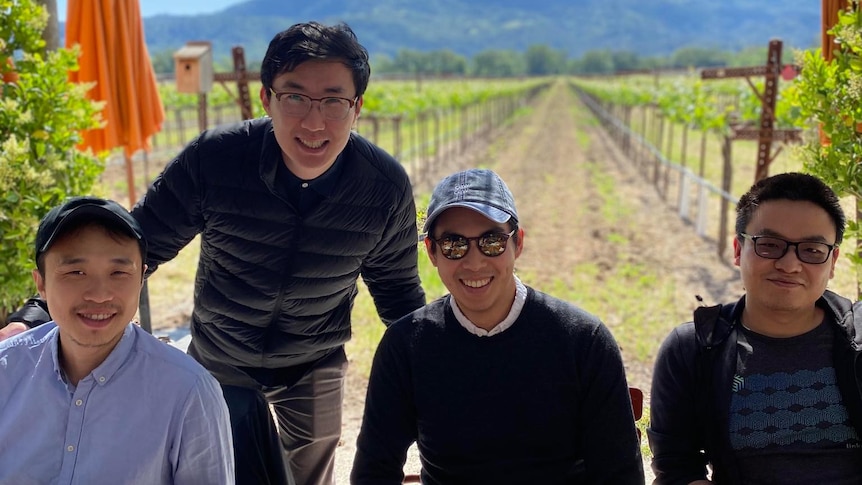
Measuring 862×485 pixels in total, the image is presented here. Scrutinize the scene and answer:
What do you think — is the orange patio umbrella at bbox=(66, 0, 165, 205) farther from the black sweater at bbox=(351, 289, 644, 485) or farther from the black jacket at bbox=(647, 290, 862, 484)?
the black jacket at bbox=(647, 290, 862, 484)

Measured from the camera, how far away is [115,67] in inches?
219

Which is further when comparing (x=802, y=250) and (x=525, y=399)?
(x=802, y=250)

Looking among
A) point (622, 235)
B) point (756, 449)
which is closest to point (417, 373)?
point (756, 449)

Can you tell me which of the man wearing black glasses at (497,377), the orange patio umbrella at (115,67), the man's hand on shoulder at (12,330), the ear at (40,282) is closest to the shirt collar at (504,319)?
the man wearing black glasses at (497,377)

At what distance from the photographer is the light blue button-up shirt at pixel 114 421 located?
1.72 m

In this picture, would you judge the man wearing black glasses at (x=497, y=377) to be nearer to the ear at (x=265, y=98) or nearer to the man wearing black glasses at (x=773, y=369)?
the man wearing black glasses at (x=773, y=369)

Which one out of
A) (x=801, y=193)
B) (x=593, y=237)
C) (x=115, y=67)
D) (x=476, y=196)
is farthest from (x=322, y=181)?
(x=593, y=237)

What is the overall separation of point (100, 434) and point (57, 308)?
0.96ft

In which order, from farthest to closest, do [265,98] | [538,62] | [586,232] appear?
1. [538,62]
2. [586,232]
3. [265,98]

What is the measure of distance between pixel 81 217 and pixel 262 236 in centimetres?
63

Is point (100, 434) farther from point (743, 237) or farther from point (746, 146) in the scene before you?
point (746, 146)

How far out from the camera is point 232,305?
2355 millimetres

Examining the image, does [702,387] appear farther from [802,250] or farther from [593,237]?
[593,237]

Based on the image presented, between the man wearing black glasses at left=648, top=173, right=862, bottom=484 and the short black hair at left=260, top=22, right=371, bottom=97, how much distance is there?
1.17 m
